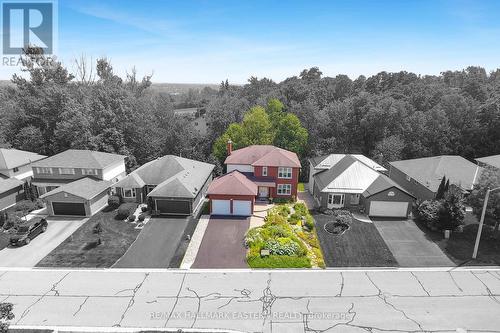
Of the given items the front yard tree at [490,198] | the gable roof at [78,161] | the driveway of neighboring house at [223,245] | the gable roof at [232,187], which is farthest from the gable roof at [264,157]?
the front yard tree at [490,198]

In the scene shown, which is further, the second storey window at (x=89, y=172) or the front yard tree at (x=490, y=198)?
the second storey window at (x=89, y=172)

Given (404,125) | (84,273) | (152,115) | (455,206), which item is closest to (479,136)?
(404,125)

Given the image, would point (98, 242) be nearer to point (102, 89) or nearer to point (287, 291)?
point (287, 291)

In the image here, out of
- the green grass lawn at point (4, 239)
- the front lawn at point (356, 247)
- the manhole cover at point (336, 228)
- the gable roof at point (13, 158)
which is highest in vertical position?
the gable roof at point (13, 158)

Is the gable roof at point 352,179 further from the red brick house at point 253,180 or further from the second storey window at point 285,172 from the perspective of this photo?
the red brick house at point 253,180

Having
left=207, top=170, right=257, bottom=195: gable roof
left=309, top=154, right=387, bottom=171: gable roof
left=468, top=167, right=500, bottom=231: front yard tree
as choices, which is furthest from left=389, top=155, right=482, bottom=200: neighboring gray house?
left=207, top=170, right=257, bottom=195: gable roof

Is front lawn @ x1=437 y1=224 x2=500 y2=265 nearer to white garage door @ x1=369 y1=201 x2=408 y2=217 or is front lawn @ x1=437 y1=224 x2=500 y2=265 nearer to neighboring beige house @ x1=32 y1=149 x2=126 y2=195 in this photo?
white garage door @ x1=369 y1=201 x2=408 y2=217

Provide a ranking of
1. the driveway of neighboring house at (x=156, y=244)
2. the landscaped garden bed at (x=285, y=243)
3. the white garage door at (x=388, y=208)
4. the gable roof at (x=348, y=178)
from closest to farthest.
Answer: the landscaped garden bed at (x=285, y=243)
the driveway of neighboring house at (x=156, y=244)
the white garage door at (x=388, y=208)
the gable roof at (x=348, y=178)
